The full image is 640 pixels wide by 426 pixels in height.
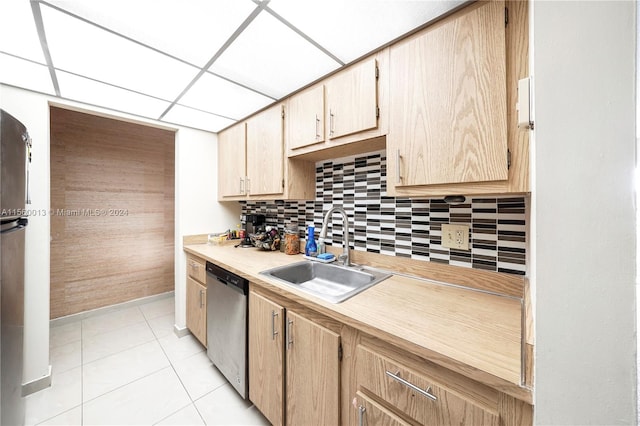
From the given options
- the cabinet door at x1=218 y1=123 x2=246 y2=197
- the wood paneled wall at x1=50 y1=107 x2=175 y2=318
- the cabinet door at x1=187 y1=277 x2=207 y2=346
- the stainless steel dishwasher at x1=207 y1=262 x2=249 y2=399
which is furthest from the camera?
the wood paneled wall at x1=50 y1=107 x2=175 y2=318

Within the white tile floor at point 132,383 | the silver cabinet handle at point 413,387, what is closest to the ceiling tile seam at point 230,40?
the silver cabinet handle at point 413,387

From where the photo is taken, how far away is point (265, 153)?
180cm

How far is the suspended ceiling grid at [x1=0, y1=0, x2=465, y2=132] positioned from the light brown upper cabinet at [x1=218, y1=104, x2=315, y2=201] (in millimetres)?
253

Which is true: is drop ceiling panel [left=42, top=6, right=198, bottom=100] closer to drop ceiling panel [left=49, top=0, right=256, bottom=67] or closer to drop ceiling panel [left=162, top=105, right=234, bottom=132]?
drop ceiling panel [left=49, top=0, right=256, bottom=67]

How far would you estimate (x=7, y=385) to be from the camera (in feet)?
3.10

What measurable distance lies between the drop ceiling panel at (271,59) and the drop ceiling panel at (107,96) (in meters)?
0.77

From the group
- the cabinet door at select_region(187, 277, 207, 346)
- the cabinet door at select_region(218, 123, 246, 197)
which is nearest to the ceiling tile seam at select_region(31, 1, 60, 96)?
the cabinet door at select_region(218, 123, 246, 197)

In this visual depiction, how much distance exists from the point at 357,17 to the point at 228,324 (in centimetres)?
177

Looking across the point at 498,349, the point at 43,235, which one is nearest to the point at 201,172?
the point at 43,235

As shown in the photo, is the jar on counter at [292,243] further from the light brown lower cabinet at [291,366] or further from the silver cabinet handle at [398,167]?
A: the silver cabinet handle at [398,167]

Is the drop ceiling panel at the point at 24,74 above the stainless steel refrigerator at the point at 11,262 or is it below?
above

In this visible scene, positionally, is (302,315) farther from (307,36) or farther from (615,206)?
(307,36)

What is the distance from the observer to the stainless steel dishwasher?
134cm

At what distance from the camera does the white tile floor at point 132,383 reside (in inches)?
51.4
